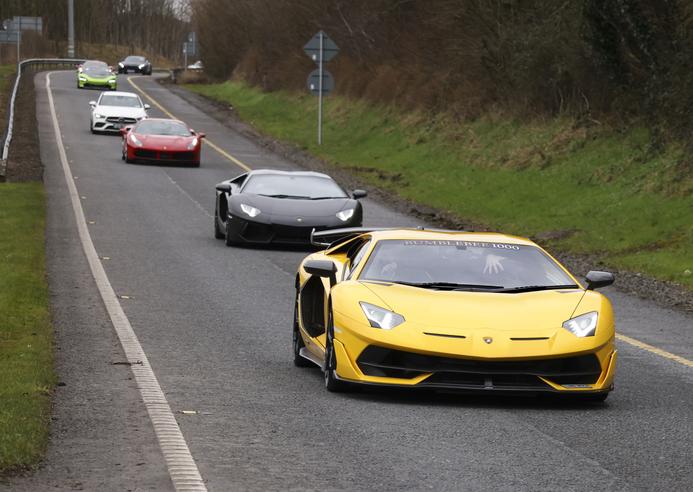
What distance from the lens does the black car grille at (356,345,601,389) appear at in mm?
9430

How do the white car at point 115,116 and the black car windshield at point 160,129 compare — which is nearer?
the black car windshield at point 160,129

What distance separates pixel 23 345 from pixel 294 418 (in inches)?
143

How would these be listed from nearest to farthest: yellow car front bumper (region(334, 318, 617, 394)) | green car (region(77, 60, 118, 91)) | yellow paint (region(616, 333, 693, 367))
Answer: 1. yellow car front bumper (region(334, 318, 617, 394))
2. yellow paint (region(616, 333, 693, 367))
3. green car (region(77, 60, 118, 91))

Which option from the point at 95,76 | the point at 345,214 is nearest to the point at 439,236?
the point at 345,214

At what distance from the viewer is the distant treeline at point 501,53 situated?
31062mm

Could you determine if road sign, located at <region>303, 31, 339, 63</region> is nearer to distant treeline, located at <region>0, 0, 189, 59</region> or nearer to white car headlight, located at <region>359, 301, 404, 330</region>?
white car headlight, located at <region>359, 301, 404, 330</region>

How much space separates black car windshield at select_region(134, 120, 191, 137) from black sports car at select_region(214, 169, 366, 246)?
15873 mm

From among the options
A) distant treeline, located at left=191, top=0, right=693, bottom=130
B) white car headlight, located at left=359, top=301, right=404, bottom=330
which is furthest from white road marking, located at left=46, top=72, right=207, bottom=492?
distant treeline, located at left=191, top=0, right=693, bottom=130

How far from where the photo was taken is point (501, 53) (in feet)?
136

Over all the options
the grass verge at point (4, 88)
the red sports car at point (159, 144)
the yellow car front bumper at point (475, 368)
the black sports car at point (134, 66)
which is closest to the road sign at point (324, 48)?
the red sports car at point (159, 144)

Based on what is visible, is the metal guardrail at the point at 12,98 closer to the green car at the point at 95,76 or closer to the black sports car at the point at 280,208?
the green car at the point at 95,76

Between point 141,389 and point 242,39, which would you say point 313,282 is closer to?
point 141,389

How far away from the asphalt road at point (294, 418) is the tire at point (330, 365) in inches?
4.1

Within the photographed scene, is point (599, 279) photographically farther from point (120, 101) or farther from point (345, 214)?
point (120, 101)
